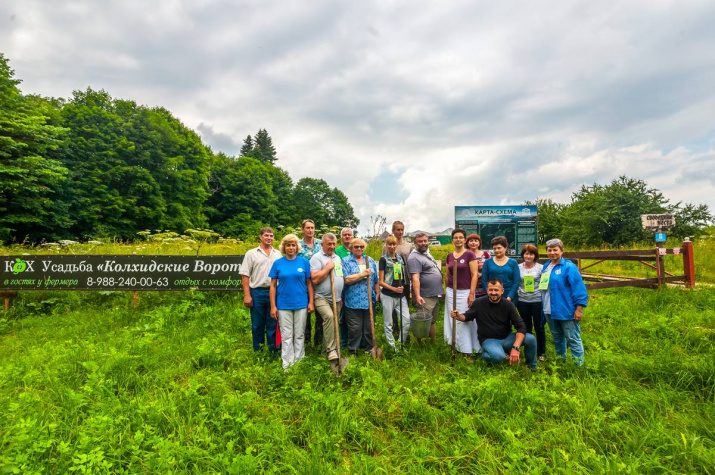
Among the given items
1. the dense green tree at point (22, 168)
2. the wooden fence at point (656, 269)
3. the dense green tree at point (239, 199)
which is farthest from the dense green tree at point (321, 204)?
the wooden fence at point (656, 269)

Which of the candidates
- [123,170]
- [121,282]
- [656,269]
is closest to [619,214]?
[656,269]

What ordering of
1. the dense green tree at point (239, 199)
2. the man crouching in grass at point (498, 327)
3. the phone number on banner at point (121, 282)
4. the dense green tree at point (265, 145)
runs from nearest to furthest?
1. the man crouching in grass at point (498, 327)
2. the phone number on banner at point (121, 282)
3. the dense green tree at point (239, 199)
4. the dense green tree at point (265, 145)

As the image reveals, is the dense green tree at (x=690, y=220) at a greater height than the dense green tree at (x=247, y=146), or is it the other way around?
the dense green tree at (x=247, y=146)

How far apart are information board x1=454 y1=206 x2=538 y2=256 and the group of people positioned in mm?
3088

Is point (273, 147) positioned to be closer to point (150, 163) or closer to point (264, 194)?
point (264, 194)

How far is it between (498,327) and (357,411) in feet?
7.40

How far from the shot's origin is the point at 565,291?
4562 mm

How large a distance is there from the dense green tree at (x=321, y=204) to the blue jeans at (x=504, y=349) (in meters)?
42.2

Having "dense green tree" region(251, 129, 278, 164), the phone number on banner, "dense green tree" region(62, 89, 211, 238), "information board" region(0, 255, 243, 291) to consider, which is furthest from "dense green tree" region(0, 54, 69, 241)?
"dense green tree" region(251, 129, 278, 164)

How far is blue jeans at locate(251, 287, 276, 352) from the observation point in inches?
205

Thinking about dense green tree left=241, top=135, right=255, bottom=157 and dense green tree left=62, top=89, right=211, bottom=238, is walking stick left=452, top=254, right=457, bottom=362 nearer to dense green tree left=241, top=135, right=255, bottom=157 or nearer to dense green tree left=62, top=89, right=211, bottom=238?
dense green tree left=62, top=89, right=211, bottom=238

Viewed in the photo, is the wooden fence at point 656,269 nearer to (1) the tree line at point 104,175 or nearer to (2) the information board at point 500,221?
(2) the information board at point 500,221

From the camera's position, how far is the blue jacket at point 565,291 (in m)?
4.45

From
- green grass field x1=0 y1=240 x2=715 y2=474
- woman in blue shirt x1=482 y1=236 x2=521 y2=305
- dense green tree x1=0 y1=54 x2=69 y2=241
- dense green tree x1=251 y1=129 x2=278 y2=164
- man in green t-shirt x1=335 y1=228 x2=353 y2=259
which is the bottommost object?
green grass field x1=0 y1=240 x2=715 y2=474
